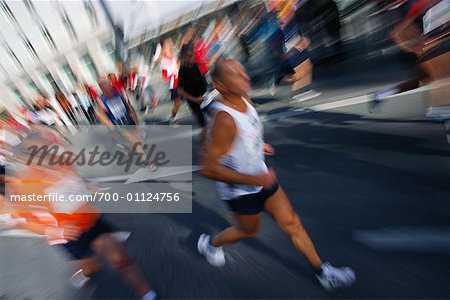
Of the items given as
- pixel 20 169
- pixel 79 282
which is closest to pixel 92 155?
pixel 79 282

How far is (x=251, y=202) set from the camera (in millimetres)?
2279

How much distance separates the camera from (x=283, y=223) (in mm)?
2312

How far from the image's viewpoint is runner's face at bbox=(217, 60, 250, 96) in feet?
6.88

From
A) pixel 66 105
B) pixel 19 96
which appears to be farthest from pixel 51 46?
pixel 66 105

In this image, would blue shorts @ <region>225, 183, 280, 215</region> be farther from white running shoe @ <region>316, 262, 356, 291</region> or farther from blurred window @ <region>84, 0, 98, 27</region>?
blurred window @ <region>84, 0, 98, 27</region>

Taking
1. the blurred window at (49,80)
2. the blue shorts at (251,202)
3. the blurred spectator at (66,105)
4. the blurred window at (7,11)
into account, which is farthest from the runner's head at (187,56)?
the blurred window at (7,11)

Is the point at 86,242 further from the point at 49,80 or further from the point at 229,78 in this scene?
the point at 49,80

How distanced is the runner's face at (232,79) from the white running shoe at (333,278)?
4.46 ft

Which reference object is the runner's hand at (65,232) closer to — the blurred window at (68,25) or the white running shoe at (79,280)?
the white running shoe at (79,280)

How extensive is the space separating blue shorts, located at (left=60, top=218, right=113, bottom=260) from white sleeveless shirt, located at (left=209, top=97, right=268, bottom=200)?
0.98 metres

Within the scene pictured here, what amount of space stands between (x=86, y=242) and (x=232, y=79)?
5.16 ft

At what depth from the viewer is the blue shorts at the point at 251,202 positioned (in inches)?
89.2

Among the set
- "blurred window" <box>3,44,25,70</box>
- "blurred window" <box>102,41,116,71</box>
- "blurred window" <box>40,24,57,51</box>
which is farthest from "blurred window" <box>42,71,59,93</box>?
"blurred window" <box>102,41,116,71</box>

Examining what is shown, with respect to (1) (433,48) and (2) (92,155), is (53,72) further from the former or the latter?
(1) (433,48)
